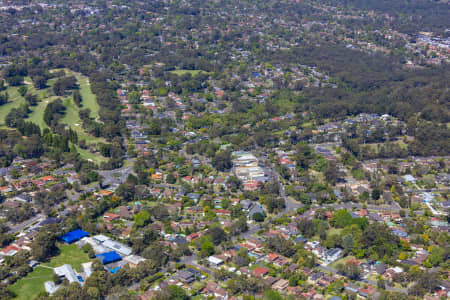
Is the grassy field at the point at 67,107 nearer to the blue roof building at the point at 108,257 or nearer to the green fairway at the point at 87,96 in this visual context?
the green fairway at the point at 87,96

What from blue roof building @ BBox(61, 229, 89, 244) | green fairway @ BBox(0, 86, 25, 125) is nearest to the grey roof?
blue roof building @ BBox(61, 229, 89, 244)

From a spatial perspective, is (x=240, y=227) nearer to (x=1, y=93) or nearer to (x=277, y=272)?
(x=277, y=272)

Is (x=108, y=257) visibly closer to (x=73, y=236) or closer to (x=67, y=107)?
(x=73, y=236)

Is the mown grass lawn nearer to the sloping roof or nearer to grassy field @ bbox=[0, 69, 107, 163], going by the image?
the sloping roof

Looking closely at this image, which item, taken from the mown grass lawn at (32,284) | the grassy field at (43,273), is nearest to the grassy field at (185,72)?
the grassy field at (43,273)

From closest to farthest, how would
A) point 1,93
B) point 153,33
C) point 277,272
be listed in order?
point 277,272 < point 1,93 < point 153,33

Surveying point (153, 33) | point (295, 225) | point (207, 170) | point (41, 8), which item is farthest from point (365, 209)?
point (41, 8)
